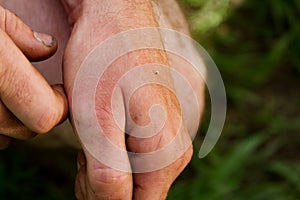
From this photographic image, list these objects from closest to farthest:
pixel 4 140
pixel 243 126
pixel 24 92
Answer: pixel 24 92
pixel 4 140
pixel 243 126

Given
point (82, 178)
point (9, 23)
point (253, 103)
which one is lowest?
point (253, 103)

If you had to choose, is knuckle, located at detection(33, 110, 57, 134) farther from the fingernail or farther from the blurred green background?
the blurred green background

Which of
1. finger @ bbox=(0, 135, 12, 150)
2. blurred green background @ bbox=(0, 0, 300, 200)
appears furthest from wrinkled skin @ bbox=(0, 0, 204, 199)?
blurred green background @ bbox=(0, 0, 300, 200)

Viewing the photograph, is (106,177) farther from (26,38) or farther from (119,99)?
(26,38)

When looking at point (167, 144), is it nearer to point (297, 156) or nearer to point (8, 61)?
point (8, 61)

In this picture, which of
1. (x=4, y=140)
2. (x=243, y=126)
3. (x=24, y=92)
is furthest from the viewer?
(x=243, y=126)

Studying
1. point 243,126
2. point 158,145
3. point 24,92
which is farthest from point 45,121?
point 243,126

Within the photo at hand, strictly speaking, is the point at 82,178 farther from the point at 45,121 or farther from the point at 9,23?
the point at 9,23

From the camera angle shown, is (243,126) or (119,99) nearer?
(119,99)

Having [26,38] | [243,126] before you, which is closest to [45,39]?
[26,38]

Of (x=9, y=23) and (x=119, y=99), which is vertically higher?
(x=9, y=23)
